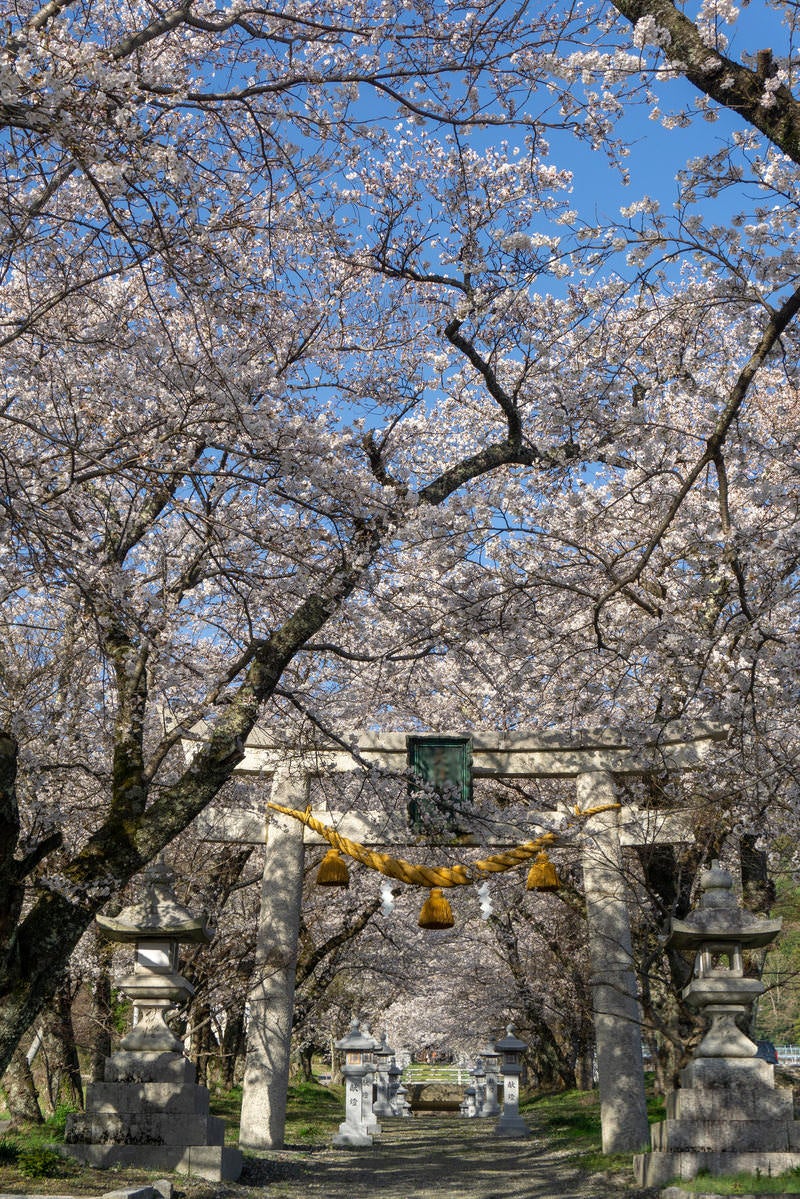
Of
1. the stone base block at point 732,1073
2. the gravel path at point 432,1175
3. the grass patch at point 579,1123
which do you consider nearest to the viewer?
the stone base block at point 732,1073

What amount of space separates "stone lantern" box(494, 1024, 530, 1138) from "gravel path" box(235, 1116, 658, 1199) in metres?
2.05

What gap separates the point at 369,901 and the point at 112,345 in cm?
1137

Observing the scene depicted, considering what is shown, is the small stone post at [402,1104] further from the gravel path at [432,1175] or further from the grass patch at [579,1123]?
the gravel path at [432,1175]

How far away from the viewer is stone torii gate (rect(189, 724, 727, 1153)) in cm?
1103

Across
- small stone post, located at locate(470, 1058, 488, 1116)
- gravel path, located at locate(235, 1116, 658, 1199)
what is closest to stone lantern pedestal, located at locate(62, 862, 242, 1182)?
gravel path, located at locate(235, 1116, 658, 1199)

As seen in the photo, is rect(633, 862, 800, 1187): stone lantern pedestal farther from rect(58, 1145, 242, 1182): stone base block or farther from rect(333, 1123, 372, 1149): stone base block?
rect(333, 1123, 372, 1149): stone base block

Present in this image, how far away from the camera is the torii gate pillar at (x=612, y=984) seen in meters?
11.0

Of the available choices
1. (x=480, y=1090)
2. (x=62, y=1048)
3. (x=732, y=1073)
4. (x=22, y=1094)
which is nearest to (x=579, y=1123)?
(x=62, y=1048)

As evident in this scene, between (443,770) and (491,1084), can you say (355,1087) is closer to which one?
(443,770)

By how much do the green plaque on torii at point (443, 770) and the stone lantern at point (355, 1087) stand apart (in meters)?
6.36

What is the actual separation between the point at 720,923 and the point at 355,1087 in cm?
922

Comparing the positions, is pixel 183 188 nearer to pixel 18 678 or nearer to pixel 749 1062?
pixel 18 678

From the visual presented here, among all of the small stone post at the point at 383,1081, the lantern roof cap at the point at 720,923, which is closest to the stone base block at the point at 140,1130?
the lantern roof cap at the point at 720,923

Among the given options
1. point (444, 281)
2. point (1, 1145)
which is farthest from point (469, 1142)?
point (444, 281)
